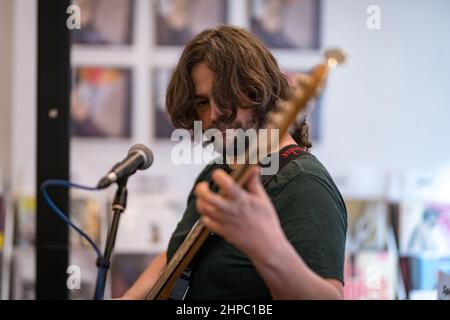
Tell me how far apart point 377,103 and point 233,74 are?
3.84 feet

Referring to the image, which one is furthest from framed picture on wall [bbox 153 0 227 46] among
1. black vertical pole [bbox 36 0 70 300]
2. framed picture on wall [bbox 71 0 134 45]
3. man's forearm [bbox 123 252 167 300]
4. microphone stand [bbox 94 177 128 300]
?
microphone stand [bbox 94 177 128 300]

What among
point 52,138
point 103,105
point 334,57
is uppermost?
point 334,57

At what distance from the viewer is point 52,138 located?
78.6 inches

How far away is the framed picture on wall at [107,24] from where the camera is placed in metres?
2.28

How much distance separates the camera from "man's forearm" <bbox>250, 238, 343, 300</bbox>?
84 centimetres

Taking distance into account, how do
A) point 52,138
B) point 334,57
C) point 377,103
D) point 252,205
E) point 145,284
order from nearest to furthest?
point 252,205 → point 334,57 → point 145,284 → point 52,138 → point 377,103

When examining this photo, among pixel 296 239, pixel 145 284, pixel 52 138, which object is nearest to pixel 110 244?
pixel 145 284

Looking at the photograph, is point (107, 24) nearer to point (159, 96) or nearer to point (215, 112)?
point (159, 96)

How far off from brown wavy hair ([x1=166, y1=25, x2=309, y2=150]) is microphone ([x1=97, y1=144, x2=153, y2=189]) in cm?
14

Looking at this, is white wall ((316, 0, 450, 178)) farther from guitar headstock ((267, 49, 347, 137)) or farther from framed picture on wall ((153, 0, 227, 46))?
guitar headstock ((267, 49, 347, 137))

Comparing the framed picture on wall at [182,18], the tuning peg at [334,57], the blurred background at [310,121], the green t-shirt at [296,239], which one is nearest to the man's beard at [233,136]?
the green t-shirt at [296,239]
